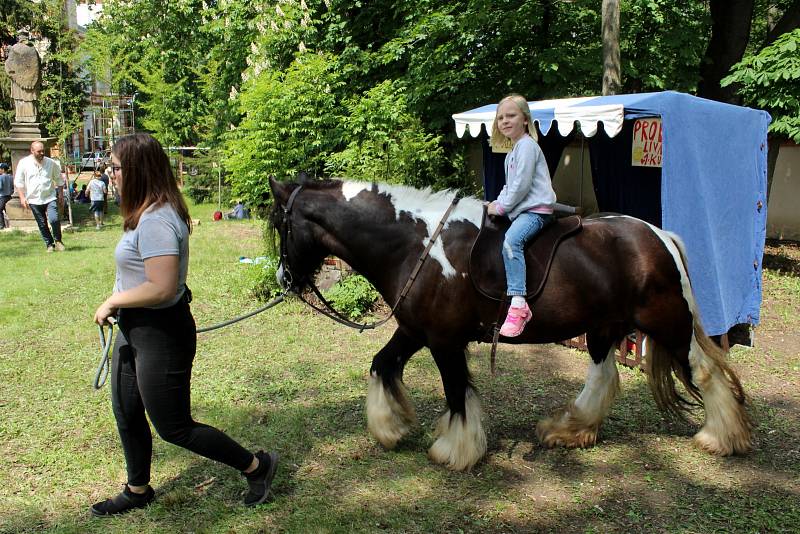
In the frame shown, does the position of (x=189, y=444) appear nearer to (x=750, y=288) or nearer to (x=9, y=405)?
(x=9, y=405)

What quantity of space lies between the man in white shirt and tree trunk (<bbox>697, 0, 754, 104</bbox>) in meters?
11.7

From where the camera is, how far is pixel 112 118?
25.1m

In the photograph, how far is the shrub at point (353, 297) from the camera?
743 centimetres

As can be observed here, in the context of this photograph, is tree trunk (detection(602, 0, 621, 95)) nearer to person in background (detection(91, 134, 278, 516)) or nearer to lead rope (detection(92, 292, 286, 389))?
lead rope (detection(92, 292, 286, 389))

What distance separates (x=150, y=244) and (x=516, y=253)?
2047mm

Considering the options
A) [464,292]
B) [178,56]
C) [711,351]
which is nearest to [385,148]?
[464,292]

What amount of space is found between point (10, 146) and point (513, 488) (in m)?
14.7

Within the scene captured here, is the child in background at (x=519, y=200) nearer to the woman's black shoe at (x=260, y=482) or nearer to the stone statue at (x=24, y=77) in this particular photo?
the woman's black shoe at (x=260, y=482)

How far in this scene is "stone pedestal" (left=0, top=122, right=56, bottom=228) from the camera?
14070 mm

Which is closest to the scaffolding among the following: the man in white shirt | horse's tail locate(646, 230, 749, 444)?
the man in white shirt

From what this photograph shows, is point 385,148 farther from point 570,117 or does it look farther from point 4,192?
point 4,192

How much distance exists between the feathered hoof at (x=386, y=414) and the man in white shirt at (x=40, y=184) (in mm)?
9113

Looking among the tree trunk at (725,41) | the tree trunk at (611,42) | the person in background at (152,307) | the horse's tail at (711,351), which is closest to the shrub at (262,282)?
the person in background at (152,307)

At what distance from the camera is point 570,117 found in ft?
20.8
